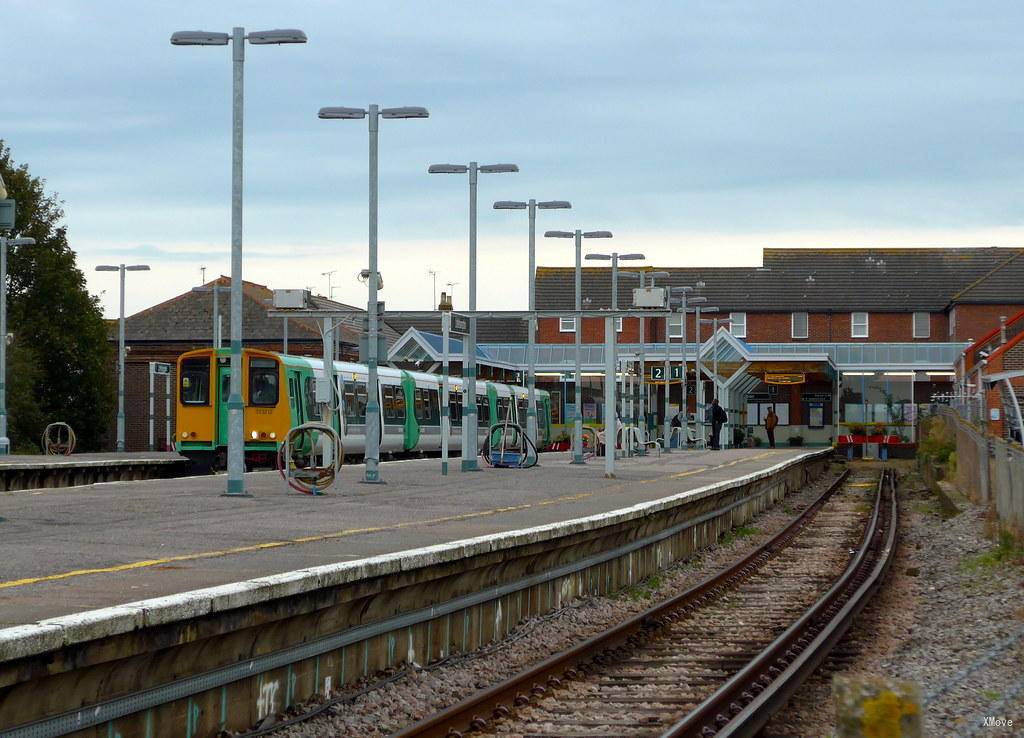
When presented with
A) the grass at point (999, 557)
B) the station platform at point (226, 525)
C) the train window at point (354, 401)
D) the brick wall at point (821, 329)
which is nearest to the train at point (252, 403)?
the train window at point (354, 401)

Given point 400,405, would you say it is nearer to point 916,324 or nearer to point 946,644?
point 946,644

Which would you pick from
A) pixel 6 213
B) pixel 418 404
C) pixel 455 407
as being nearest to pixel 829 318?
pixel 455 407

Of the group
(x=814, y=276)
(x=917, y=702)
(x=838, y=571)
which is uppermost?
(x=814, y=276)

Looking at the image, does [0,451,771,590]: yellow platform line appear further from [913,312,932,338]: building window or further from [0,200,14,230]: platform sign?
[913,312,932,338]: building window

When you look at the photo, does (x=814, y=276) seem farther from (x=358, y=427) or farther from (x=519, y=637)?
(x=519, y=637)

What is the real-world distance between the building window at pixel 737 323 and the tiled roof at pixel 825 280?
547 millimetres

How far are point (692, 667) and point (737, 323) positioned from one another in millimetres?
81405

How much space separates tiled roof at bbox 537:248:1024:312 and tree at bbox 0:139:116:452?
1386 inches

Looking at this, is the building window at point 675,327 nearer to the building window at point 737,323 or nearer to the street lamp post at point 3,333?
the building window at point 737,323

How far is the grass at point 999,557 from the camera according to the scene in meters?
18.3

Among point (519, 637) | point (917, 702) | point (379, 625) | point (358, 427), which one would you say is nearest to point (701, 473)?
point (358, 427)

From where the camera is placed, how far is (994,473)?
23.8 m

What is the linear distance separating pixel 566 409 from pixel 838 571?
159ft

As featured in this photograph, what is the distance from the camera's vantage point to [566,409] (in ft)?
224
